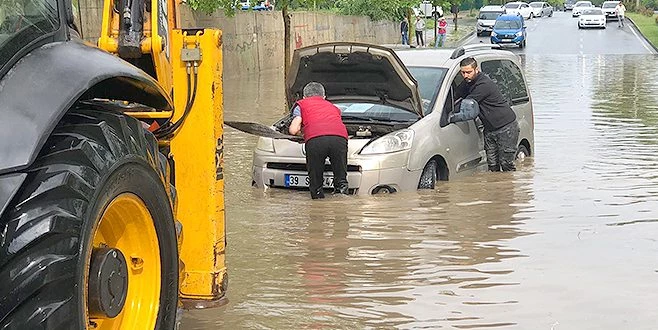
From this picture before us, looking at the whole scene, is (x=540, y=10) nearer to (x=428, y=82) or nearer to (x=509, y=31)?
(x=509, y=31)

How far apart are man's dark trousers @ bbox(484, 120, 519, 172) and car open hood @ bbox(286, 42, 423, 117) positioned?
1323mm

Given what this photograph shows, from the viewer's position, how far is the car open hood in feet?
33.6

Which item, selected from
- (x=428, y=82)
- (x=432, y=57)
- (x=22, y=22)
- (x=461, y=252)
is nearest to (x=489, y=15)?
(x=432, y=57)

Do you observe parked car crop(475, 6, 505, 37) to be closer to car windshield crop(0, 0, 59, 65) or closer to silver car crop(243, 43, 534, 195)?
silver car crop(243, 43, 534, 195)

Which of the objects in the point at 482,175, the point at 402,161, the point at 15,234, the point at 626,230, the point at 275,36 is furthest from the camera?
the point at 275,36

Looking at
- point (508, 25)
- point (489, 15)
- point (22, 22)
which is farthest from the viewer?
point (489, 15)

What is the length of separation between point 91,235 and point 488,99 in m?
8.29

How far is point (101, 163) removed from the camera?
3.42 metres

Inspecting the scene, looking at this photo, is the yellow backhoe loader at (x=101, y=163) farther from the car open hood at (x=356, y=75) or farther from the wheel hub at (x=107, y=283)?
the car open hood at (x=356, y=75)

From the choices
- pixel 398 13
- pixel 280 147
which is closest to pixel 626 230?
pixel 280 147

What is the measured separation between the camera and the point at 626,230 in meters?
8.74

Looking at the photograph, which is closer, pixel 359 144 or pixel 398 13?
pixel 359 144

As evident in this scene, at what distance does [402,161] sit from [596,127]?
844cm

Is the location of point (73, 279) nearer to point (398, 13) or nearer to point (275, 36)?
point (275, 36)
